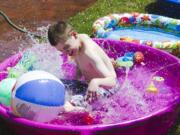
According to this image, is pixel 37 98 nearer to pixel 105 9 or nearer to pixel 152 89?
pixel 152 89

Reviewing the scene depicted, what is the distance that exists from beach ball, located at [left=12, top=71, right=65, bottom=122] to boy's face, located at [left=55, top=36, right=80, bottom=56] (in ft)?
1.26

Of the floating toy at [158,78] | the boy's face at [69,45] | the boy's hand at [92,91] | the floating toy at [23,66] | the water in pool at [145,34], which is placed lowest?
the water in pool at [145,34]

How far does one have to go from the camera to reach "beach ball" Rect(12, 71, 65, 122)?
3506mm

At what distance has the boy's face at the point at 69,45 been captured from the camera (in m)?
3.91

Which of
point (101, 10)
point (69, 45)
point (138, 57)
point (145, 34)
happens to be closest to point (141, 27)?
point (145, 34)

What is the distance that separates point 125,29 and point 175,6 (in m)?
0.77

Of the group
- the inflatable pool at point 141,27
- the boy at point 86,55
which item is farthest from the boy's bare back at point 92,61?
the inflatable pool at point 141,27

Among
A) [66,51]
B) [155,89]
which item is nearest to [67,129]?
[66,51]

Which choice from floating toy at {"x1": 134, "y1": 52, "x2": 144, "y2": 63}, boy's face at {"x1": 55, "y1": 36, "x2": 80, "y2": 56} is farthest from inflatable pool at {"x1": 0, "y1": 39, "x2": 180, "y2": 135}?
boy's face at {"x1": 55, "y1": 36, "x2": 80, "y2": 56}

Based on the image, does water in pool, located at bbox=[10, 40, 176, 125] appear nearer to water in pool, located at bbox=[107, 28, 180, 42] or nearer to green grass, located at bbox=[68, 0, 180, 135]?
water in pool, located at bbox=[107, 28, 180, 42]

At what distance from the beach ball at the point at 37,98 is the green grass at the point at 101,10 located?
8.36ft

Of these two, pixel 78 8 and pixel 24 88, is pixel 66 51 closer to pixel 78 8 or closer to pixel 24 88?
pixel 24 88

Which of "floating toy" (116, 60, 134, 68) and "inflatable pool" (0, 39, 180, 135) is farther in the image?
"floating toy" (116, 60, 134, 68)

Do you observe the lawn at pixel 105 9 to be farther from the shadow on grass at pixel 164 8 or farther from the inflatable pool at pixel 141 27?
the inflatable pool at pixel 141 27
